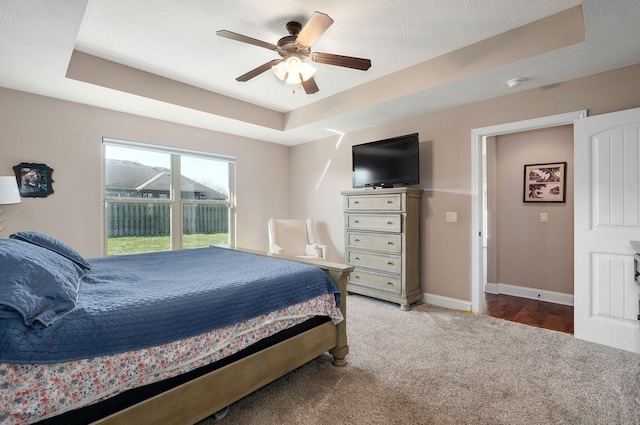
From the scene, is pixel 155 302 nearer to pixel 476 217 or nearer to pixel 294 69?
pixel 294 69

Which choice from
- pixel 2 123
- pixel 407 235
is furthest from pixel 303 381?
pixel 2 123

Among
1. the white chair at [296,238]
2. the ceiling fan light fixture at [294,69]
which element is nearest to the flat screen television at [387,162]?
the white chair at [296,238]

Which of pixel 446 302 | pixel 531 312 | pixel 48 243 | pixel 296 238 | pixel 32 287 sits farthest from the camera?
pixel 296 238

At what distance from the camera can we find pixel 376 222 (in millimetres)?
3582

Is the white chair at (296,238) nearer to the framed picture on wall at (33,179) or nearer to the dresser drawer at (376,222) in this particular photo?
the dresser drawer at (376,222)

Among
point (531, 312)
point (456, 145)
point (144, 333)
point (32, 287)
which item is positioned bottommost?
point (531, 312)

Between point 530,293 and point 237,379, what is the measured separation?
391 cm

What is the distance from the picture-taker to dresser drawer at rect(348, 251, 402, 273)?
3400 mm

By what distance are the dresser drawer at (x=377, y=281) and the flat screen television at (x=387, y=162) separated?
1.12 m

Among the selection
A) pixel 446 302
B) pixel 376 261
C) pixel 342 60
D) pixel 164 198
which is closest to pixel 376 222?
pixel 376 261

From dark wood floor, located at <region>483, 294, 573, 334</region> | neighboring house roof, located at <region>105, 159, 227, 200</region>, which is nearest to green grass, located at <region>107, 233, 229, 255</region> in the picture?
neighboring house roof, located at <region>105, 159, 227, 200</region>

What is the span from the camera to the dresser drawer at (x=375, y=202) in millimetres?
3391

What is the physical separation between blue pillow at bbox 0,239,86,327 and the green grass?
2.46m

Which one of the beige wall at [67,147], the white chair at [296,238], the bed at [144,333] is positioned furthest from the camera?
the white chair at [296,238]
